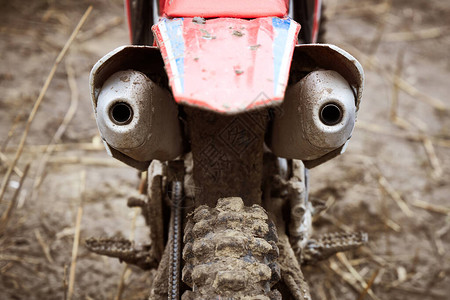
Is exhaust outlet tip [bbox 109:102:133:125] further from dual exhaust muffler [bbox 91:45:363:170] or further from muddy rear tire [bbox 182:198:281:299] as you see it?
muddy rear tire [bbox 182:198:281:299]

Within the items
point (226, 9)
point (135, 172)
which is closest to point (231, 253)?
point (226, 9)

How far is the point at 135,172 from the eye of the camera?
8.46 ft

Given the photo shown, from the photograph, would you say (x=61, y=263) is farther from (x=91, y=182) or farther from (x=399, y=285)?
(x=399, y=285)

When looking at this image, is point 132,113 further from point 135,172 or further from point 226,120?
point 135,172

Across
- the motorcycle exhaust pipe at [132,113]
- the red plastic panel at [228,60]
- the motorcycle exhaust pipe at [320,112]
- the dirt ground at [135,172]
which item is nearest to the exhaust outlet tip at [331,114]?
the motorcycle exhaust pipe at [320,112]

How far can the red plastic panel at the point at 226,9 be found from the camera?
3.66 ft

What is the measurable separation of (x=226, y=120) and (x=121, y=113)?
233 mm

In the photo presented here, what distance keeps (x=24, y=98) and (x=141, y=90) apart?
2070 mm

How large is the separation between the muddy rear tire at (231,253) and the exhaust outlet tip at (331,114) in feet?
0.78

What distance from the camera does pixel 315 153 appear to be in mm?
1156

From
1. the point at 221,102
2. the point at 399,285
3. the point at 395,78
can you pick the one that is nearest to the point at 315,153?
the point at 221,102

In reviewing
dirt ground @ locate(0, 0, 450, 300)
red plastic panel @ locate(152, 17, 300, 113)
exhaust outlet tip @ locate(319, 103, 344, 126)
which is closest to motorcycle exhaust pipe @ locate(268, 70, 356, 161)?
exhaust outlet tip @ locate(319, 103, 344, 126)

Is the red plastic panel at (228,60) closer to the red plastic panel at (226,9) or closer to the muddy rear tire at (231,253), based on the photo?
the red plastic panel at (226,9)

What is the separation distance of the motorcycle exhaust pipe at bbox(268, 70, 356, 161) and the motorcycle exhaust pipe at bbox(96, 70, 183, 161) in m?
0.30
